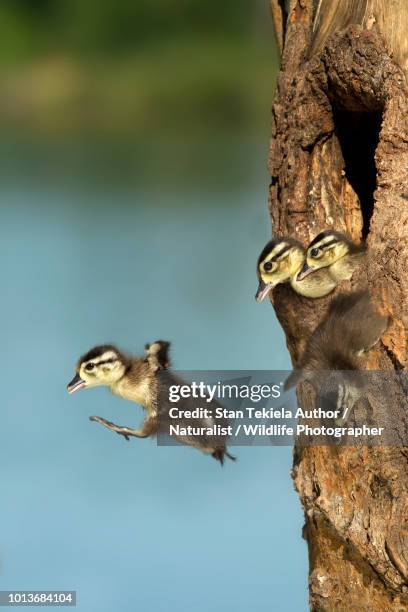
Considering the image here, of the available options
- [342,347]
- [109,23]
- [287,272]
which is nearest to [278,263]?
[287,272]

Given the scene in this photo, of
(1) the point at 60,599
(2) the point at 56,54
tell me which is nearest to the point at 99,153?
(2) the point at 56,54

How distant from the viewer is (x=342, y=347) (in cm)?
286

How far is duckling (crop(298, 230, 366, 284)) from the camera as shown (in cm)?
290

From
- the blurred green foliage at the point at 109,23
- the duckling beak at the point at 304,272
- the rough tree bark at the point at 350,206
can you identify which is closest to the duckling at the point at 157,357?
the rough tree bark at the point at 350,206

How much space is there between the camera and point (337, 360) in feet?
9.45

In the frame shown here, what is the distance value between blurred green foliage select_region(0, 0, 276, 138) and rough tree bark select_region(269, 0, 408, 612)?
8.60m

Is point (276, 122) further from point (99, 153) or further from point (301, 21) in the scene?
point (99, 153)

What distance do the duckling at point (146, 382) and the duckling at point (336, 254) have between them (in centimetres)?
41

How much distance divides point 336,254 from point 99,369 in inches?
24.2

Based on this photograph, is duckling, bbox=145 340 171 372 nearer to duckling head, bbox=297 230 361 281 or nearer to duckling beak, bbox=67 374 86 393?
duckling beak, bbox=67 374 86 393

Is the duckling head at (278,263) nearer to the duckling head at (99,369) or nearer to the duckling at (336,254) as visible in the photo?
the duckling at (336,254)

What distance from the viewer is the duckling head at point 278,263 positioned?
9.73 feet

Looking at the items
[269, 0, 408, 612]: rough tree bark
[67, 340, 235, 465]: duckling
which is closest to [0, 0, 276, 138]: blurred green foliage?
[269, 0, 408, 612]: rough tree bark

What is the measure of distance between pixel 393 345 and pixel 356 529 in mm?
425
